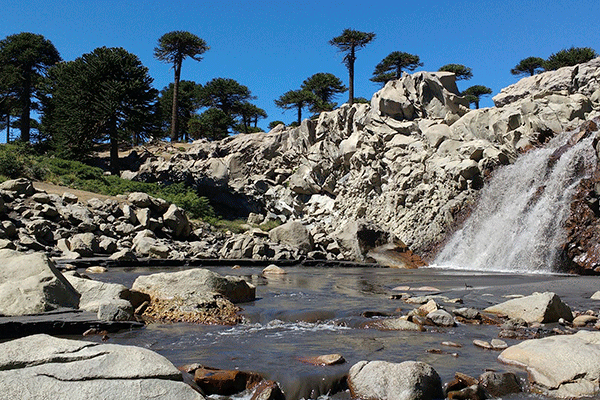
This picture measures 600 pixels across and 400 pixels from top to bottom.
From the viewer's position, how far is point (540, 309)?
686 centimetres

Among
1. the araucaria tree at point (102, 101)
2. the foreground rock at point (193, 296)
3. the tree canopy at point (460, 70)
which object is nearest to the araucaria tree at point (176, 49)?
the araucaria tree at point (102, 101)

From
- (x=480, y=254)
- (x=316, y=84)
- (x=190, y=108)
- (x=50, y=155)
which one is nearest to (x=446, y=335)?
(x=480, y=254)

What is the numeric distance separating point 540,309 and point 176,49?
4373 centimetres

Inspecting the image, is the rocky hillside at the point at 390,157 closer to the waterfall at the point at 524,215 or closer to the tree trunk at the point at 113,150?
the tree trunk at the point at 113,150

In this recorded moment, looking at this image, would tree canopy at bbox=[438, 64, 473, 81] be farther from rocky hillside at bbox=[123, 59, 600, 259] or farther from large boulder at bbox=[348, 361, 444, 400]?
large boulder at bbox=[348, 361, 444, 400]

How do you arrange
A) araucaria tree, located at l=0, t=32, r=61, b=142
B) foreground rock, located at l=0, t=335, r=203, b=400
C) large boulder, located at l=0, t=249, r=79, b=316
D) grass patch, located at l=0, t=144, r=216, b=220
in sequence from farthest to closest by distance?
araucaria tree, located at l=0, t=32, r=61, b=142 < grass patch, located at l=0, t=144, r=216, b=220 < large boulder, located at l=0, t=249, r=79, b=316 < foreground rock, located at l=0, t=335, r=203, b=400

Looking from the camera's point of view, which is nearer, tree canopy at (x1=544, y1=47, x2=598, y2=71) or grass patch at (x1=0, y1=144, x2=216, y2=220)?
grass patch at (x1=0, y1=144, x2=216, y2=220)

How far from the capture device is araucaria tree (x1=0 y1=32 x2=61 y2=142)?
40.0m

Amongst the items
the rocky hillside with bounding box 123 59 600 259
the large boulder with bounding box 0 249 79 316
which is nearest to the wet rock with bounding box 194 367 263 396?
the large boulder with bounding box 0 249 79 316

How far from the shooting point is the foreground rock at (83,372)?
11.0 feet

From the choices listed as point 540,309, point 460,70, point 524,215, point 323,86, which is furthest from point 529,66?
point 540,309

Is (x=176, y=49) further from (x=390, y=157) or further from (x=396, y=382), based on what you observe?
(x=396, y=382)

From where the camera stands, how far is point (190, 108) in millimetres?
54344

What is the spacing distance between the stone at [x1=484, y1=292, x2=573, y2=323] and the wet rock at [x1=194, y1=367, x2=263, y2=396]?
453cm
